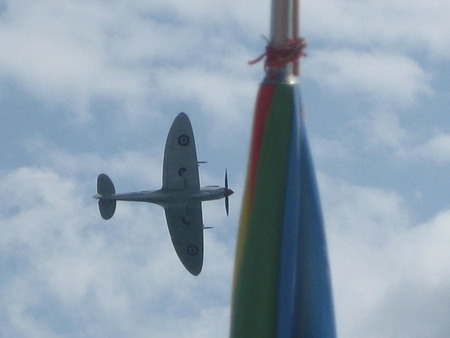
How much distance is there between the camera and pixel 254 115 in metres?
7.77

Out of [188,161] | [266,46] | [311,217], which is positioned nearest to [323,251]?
[311,217]

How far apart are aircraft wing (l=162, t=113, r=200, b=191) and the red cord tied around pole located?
31585mm

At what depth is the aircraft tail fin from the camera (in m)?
41.3

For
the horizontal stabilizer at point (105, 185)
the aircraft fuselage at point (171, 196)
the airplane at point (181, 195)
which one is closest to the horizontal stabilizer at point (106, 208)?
the airplane at point (181, 195)

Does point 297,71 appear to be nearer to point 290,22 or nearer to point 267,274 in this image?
point 290,22

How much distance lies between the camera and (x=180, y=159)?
40594mm

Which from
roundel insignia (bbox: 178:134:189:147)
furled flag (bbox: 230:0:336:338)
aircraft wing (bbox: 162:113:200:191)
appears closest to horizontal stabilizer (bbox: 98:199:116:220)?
aircraft wing (bbox: 162:113:200:191)

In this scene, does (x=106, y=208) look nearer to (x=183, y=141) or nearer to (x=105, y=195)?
(x=105, y=195)

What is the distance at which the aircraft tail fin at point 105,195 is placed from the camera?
1626 inches

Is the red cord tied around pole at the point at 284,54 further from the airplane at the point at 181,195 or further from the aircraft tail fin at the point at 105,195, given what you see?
the aircraft tail fin at the point at 105,195

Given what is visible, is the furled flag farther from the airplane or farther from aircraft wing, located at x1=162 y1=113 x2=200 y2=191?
aircraft wing, located at x1=162 y1=113 x2=200 y2=191

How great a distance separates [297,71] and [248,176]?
754 mm

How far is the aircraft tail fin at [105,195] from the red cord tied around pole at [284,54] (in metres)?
33.7

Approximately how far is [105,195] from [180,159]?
2.89m
